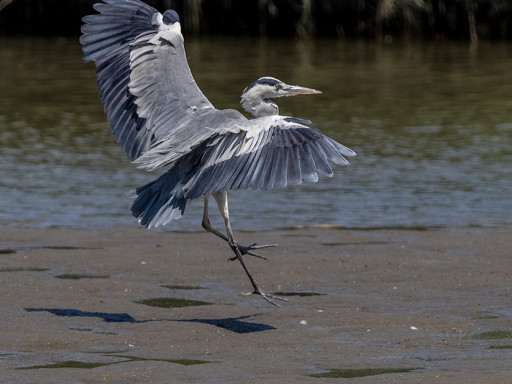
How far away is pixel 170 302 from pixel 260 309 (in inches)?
19.9

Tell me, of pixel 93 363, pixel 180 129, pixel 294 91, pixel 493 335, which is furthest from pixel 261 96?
pixel 93 363

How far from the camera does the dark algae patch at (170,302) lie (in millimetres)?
5793

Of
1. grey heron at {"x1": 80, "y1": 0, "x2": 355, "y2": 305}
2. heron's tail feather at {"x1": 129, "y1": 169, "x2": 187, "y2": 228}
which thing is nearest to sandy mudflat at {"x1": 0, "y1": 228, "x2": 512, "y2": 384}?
grey heron at {"x1": 80, "y1": 0, "x2": 355, "y2": 305}

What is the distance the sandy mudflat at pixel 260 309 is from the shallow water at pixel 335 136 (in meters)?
0.69

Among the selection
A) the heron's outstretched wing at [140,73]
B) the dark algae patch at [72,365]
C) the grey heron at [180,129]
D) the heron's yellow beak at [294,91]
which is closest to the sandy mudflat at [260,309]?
the dark algae patch at [72,365]

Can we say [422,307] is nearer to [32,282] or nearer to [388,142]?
[32,282]

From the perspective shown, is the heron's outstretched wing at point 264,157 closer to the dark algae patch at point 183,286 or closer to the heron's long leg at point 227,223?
the heron's long leg at point 227,223

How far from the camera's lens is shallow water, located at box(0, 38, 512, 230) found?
327 inches

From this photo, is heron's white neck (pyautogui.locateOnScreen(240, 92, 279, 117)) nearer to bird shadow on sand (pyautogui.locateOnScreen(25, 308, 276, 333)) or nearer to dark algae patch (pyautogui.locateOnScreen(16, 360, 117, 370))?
bird shadow on sand (pyautogui.locateOnScreen(25, 308, 276, 333))

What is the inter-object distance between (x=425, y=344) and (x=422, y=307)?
0.78m

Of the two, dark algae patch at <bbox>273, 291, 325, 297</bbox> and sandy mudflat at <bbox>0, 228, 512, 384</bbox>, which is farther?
dark algae patch at <bbox>273, 291, 325, 297</bbox>

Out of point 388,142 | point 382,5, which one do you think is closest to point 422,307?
point 388,142

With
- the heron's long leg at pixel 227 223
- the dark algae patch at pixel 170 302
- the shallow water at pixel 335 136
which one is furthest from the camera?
the shallow water at pixel 335 136

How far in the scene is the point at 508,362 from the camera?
4562 millimetres
